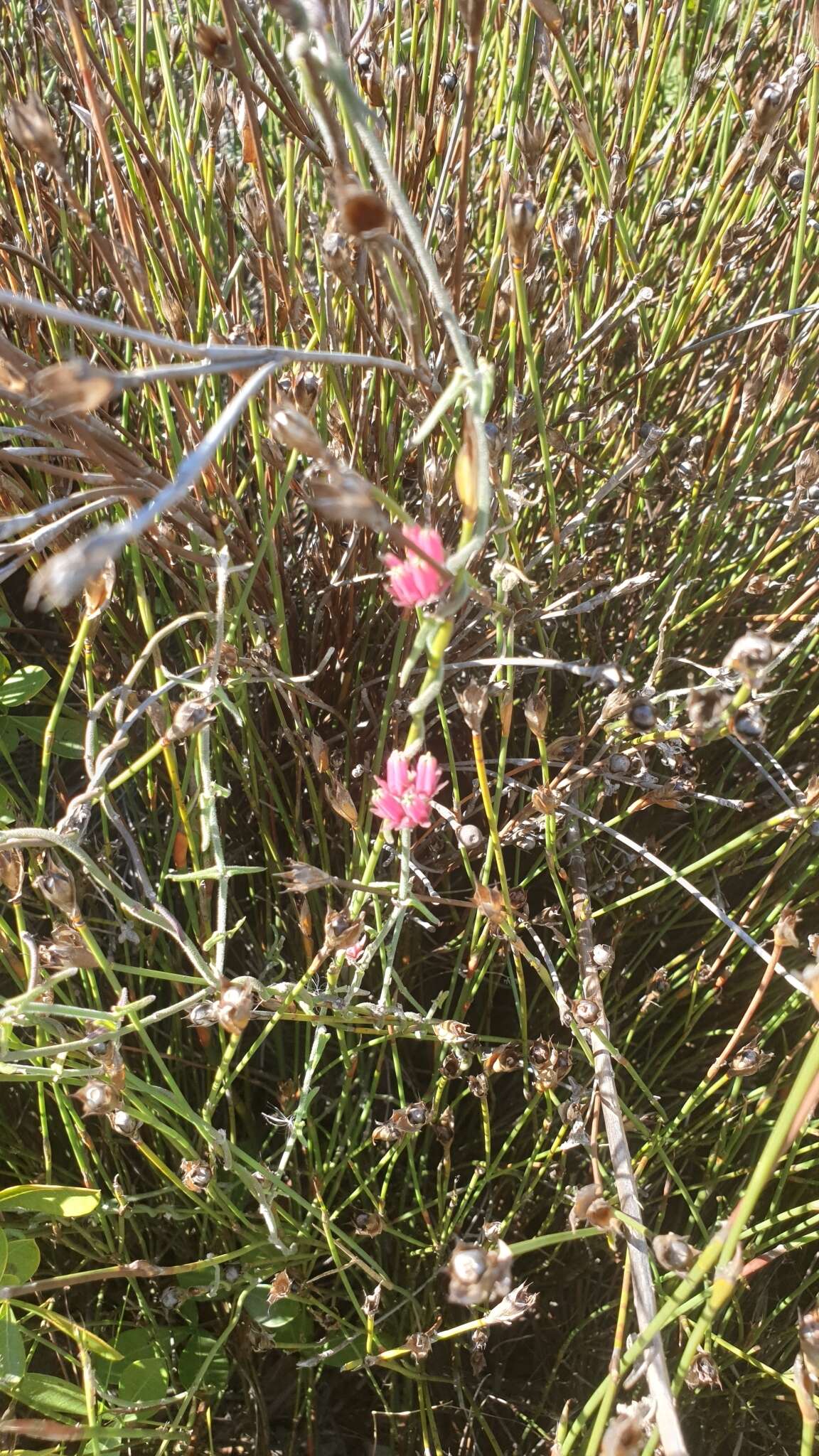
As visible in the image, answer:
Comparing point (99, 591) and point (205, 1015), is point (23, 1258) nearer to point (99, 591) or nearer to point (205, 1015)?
point (205, 1015)

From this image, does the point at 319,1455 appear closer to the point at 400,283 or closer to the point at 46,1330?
the point at 46,1330

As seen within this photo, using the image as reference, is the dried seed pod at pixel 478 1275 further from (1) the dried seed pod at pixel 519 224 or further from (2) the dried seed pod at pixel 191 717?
(1) the dried seed pod at pixel 519 224

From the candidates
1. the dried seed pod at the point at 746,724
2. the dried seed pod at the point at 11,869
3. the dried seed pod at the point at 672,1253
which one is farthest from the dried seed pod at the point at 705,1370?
the dried seed pod at the point at 11,869

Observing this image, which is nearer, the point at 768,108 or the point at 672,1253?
the point at 672,1253

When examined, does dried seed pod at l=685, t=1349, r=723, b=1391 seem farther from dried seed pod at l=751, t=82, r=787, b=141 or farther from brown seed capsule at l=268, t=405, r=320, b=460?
dried seed pod at l=751, t=82, r=787, b=141

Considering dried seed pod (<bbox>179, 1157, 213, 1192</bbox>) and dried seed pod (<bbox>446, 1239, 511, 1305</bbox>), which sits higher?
dried seed pod (<bbox>446, 1239, 511, 1305</bbox>)

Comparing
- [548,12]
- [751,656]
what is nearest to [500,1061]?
[751,656]

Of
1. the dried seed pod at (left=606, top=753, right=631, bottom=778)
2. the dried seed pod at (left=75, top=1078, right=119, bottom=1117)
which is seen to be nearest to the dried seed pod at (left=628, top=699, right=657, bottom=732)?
the dried seed pod at (left=606, top=753, right=631, bottom=778)

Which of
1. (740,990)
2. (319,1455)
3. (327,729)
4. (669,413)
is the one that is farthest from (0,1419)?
(669,413)
